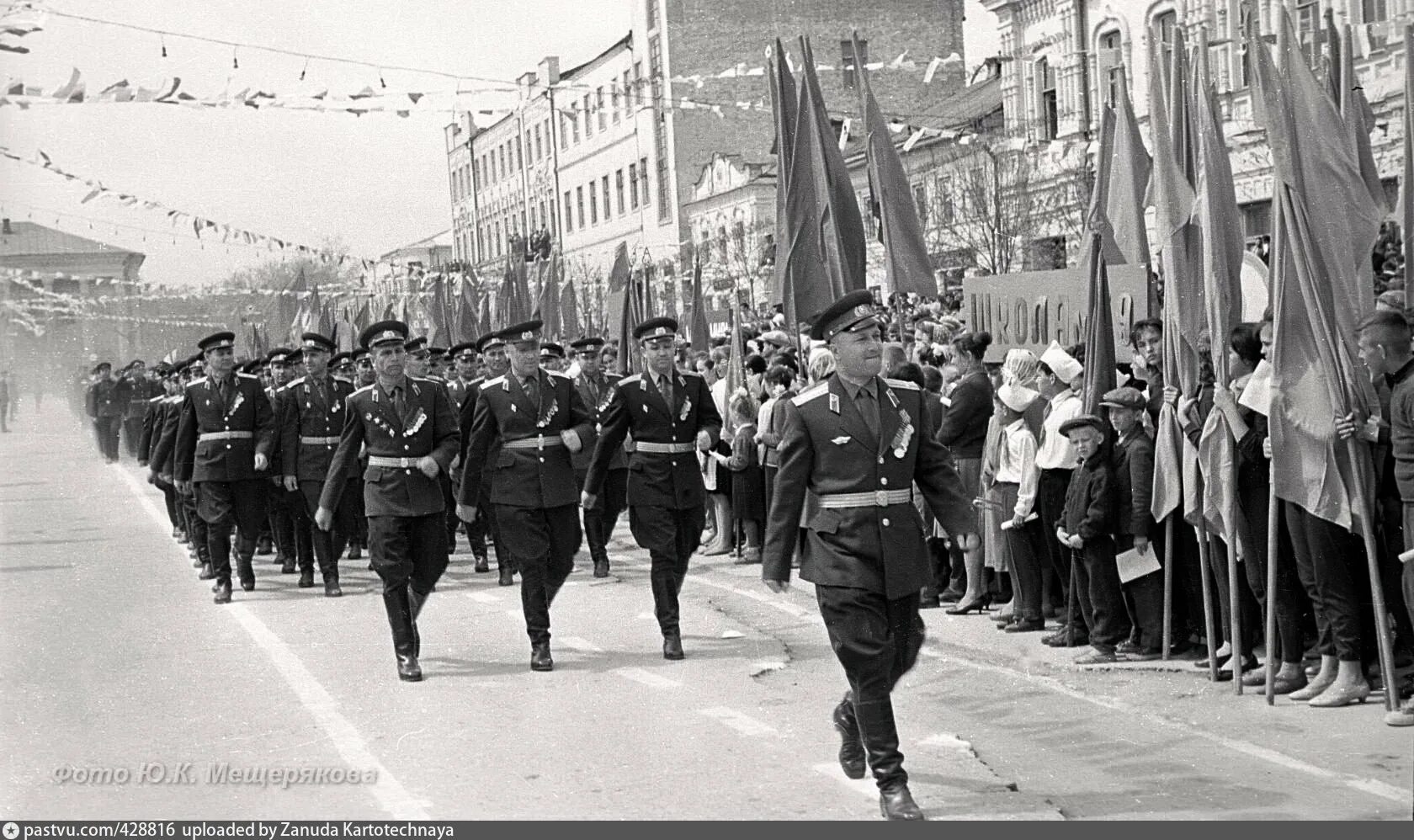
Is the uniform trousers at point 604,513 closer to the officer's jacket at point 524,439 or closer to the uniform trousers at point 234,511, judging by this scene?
the uniform trousers at point 234,511

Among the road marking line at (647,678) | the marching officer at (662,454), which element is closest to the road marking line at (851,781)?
the road marking line at (647,678)

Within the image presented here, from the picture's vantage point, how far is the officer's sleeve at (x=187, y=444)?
15.2 meters

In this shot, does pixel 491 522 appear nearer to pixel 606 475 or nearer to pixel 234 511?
pixel 234 511

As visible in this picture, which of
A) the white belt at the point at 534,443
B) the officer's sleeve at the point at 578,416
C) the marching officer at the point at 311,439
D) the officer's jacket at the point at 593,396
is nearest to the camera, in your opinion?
the white belt at the point at 534,443

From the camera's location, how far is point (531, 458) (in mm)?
10781

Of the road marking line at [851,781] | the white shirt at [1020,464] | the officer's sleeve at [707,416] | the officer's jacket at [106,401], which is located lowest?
the road marking line at [851,781]

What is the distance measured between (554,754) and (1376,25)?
18787mm

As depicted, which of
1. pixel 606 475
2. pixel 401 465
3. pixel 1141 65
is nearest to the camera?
pixel 401 465

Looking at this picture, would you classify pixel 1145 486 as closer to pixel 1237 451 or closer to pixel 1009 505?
pixel 1237 451

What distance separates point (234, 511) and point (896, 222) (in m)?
6.07

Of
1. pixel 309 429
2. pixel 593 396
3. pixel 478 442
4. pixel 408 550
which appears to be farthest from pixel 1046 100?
pixel 408 550

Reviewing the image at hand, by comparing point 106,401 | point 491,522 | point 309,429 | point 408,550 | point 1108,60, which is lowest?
point 491,522

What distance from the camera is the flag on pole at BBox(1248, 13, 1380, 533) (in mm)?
8344

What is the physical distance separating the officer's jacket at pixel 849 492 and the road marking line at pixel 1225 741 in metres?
1.56
